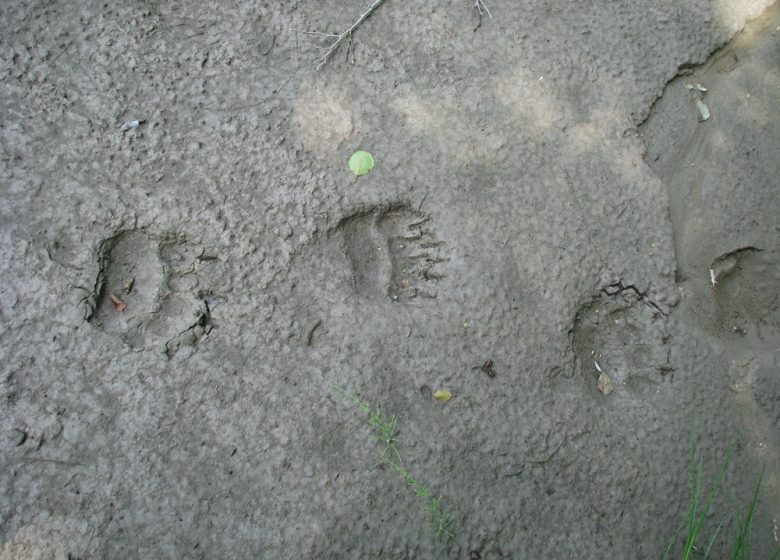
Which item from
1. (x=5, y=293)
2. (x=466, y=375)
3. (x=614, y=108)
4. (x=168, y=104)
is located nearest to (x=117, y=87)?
(x=168, y=104)

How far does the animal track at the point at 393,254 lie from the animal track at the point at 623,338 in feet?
1.38

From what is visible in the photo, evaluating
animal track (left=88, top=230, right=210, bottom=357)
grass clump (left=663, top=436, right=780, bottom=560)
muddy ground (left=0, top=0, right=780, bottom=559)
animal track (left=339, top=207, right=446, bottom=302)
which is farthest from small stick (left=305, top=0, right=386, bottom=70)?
grass clump (left=663, top=436, right=780, bottom=560)

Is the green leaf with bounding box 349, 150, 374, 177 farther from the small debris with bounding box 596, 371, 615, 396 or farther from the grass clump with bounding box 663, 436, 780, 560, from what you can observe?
the grass clump with bounding box 663, 436, 780, 560

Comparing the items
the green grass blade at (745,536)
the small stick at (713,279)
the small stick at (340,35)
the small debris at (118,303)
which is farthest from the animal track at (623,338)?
the small debris at (118,303)

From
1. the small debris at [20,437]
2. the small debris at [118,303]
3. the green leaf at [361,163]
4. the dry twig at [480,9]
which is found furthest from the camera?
the dry twig at [480,9]

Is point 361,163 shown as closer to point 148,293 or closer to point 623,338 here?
point 148,293

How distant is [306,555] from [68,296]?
84cm

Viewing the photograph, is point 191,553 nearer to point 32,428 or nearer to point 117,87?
point 32,428

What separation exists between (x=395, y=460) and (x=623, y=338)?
69 cm

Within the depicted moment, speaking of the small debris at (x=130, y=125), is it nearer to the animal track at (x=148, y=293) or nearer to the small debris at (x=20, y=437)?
the animal track at (x=148, y=293)

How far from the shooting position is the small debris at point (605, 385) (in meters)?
1.65

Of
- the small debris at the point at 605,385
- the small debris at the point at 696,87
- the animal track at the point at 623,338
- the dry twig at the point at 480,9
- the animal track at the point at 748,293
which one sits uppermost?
the dry twig at the point at 480,9

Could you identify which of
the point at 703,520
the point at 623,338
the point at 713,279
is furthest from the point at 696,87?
the point at 703,520

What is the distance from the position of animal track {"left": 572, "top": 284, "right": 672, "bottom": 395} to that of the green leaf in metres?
0.68
